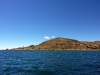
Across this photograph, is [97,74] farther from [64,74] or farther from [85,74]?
[64,74]

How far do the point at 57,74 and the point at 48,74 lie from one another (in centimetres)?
191

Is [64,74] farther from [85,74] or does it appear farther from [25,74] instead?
[25,74]

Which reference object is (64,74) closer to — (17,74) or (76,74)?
(76,74)

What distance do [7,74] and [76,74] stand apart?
14.1 meters

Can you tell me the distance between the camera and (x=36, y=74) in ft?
101

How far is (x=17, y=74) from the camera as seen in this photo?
30.2 m

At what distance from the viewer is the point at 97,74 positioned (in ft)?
96.7

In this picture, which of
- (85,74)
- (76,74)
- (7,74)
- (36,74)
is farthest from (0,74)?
(85,74)

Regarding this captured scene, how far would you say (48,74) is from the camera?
3059cm

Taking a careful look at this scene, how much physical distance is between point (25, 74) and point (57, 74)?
6565 millimetres

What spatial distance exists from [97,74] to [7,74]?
18.3m

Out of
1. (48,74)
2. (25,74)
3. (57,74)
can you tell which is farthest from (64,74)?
(25,74)

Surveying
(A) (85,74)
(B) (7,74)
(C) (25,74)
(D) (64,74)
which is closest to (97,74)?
(A) (85,74)

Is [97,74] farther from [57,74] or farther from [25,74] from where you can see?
[25,74]
